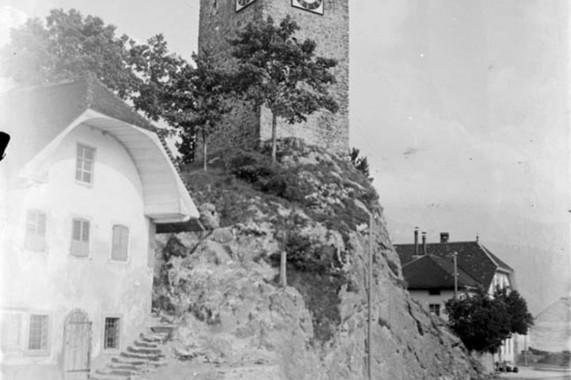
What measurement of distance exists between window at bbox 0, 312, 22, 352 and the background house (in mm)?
46573

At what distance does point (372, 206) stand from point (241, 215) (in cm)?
1235

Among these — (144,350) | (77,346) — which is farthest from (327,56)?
(77,346)

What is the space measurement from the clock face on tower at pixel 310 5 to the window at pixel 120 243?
86.3 ft

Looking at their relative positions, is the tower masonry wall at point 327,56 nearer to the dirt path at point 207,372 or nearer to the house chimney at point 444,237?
the dirt path at point 207,372

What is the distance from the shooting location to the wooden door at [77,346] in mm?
23828

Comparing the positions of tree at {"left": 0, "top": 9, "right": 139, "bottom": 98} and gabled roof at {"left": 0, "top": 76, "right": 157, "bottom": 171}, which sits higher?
tree at {"left": 0, "top": 9, "right": 139, "bottom": 98}

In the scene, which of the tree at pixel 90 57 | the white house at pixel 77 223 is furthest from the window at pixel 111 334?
the tree at pixel 90 57

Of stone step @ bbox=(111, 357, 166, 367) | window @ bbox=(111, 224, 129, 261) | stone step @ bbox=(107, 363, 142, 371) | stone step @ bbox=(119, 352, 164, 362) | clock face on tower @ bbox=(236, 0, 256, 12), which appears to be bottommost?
stone step @ bbox=(107, 363, 142, 371)

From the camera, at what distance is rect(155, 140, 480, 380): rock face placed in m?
32.8

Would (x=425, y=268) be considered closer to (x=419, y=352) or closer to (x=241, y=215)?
(x=419, y=352)

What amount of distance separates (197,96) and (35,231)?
21359 millimetres

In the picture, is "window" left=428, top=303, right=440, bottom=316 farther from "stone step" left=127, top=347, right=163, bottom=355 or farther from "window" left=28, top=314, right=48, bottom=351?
"window" left=28, top=314, right=48, bottom=351

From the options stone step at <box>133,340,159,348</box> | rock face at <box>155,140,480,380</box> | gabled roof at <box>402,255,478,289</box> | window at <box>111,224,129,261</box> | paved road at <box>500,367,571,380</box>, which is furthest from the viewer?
Result: gabled roof at <box>402,255,478,289</box>

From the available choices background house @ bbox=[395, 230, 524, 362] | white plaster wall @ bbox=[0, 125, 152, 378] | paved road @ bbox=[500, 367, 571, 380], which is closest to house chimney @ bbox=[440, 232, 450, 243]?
background house @ bbox=[395, 230, 524, 362]
